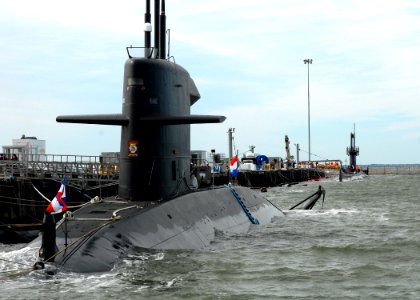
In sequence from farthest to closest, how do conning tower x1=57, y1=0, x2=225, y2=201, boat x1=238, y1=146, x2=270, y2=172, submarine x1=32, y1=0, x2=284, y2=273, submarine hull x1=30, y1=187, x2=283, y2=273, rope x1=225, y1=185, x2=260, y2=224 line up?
boat x1=238, y1=146, x2=270, y2=172 < rope x1=225, y1=185, x2=260, y2=224 < conning tower x1=57, y1=0, x2=225, y2=201 < submarine x1=32, y1=0, x2=284, y2=273 < submarine hull x1=30, y1=187, x2=283, y2=273

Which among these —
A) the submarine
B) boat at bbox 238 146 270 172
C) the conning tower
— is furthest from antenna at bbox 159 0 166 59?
boat at bbox 238 146 270 172

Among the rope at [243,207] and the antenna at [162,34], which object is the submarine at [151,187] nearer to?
the antenna at [162,34]

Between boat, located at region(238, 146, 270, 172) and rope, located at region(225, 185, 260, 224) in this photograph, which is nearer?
rope, located at region(225, 185, 260, 224)

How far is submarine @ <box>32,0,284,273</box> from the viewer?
1193cm

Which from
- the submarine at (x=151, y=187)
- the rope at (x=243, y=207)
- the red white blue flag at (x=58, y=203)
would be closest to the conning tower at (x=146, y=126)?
the submarine at (x=151, y=187)

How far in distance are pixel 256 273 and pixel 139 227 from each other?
286 cm

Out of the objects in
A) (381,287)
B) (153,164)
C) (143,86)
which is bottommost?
(381,287)

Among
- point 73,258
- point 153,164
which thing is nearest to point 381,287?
point 73,258

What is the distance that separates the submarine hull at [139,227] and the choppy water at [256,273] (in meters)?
0.33

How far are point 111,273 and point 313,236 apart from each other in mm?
7970

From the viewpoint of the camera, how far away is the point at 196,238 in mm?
14266

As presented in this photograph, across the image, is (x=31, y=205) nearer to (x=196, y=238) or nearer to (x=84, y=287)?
(x=196, y=238)

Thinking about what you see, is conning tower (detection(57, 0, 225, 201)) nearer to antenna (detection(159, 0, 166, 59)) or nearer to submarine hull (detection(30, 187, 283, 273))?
submarine hull (detection(30, 187, 283, 273))

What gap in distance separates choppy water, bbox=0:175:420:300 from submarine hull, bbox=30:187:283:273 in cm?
33
